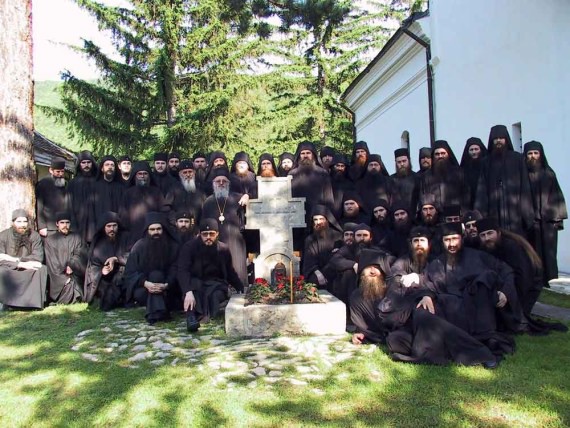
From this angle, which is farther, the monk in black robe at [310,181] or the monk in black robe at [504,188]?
the monk in black robe at [310,181]

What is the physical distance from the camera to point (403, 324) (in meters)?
4.88

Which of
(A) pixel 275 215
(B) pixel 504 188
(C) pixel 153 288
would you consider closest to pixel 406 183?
(B) pixel 504 188

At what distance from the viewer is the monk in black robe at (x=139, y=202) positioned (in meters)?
8.06

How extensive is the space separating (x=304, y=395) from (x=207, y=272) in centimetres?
320

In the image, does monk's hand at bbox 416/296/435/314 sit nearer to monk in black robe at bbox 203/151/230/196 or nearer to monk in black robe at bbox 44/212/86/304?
monk in black robe at bbox 203/151/230/196

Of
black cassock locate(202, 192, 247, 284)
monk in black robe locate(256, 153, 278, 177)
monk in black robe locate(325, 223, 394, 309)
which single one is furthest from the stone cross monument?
monk in black robe locate(325, 223, 394, 309)

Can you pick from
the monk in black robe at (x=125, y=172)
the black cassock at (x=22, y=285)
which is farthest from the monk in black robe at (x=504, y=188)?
the black cassock at (x=22, y=285)

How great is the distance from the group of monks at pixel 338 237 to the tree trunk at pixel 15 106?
1.47 feet

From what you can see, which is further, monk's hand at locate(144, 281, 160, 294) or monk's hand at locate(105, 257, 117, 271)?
monk's hand at locate(105, 257, 117, 271)

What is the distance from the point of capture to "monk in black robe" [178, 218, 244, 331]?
21.4 feet

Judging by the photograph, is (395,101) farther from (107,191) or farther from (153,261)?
(153,261)

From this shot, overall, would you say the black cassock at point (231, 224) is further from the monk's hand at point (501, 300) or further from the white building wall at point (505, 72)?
the white building wall at point (505, 72)

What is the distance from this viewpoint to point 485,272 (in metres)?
5.06

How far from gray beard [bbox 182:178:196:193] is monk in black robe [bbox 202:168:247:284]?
0.55 metres
